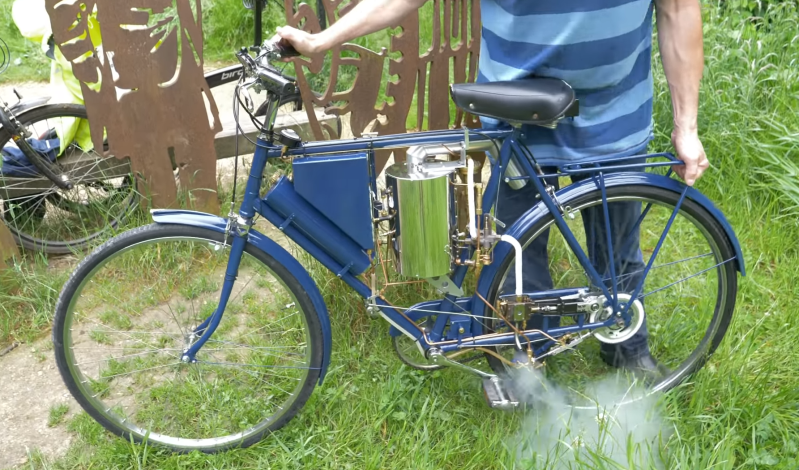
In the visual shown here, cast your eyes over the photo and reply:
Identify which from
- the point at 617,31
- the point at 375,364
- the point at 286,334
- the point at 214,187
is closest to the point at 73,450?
the point at 286,334

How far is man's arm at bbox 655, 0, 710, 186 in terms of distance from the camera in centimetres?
213

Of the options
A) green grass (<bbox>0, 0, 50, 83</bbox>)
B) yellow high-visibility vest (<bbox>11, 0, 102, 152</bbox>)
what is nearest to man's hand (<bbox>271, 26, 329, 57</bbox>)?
yellow high-visibility vest (<bbox>11, 0, 102, 152</bbox>)

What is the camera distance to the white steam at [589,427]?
2.31 meters

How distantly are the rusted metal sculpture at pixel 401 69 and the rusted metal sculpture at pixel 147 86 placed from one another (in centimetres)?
51

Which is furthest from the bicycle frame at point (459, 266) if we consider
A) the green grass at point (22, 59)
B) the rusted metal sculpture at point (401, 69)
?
the green grass at point (22, 59)

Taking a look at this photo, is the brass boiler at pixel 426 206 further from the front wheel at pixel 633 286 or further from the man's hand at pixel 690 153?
the man's hand at pixel 690 153

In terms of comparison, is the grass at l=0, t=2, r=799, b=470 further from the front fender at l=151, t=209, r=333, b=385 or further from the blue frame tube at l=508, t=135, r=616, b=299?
the blue frame tube at l=508, t=135, r=616, b=299

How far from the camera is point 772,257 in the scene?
346 centimetres

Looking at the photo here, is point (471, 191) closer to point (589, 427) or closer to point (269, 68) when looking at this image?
point (269, 68)

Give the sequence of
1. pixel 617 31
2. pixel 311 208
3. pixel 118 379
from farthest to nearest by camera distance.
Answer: pixel 118 379
pixel 311 208
pixel 617 31

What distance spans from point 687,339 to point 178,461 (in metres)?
2.05

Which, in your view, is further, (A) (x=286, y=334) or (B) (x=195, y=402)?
(A) (x=286, y=334)

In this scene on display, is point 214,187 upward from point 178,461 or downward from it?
upward

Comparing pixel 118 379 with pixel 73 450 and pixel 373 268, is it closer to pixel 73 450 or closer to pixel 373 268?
pixel 73 450
